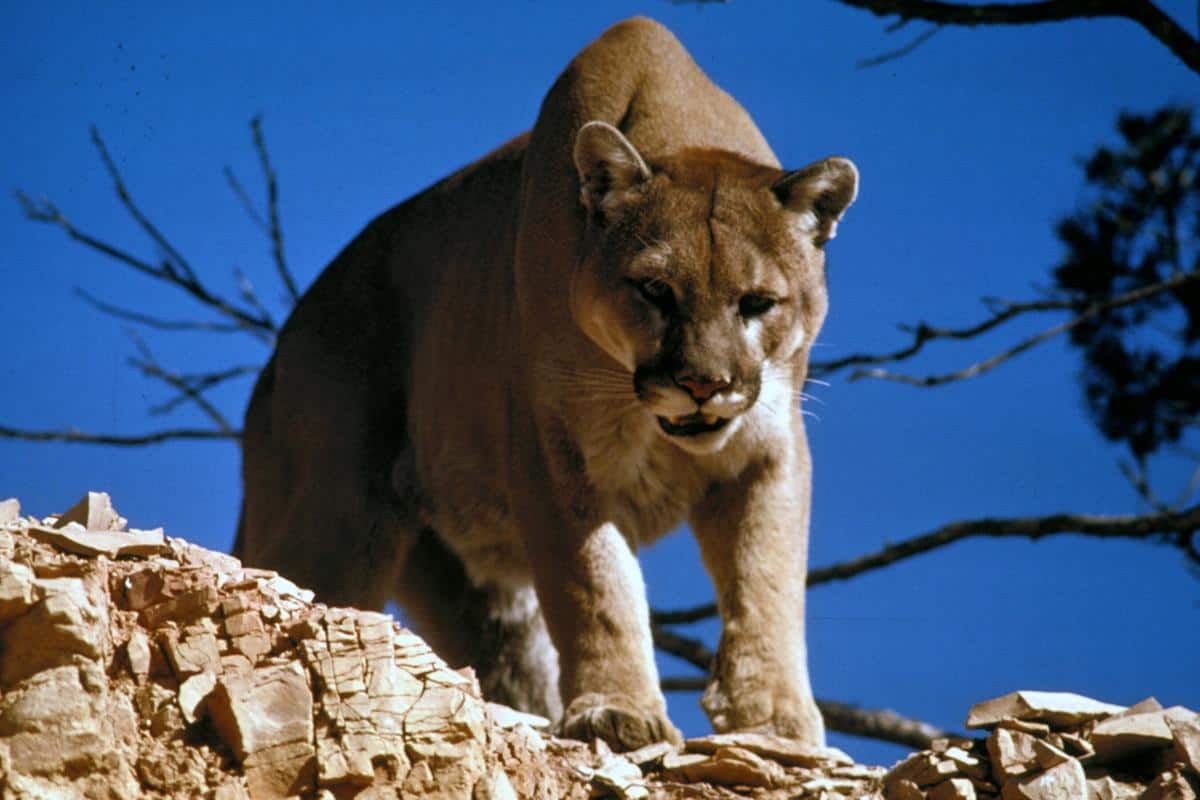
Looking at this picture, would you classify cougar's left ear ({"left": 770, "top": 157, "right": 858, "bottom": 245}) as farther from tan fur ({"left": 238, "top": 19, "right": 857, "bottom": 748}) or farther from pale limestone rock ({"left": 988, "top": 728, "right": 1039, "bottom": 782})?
pale limestone rock ({"left": 988, "top": 728, "right": 1039, "bottom": 782})

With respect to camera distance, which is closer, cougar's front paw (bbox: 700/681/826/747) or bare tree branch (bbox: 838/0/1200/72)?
cougar's front paw (bbox: 700/681/826/747)

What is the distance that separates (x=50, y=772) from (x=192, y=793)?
11.4 inches

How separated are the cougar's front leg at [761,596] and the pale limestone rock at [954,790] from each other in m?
1.05

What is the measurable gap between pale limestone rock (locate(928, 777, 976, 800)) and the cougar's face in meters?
1.53

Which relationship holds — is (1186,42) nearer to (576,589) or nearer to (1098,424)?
(1098,424)

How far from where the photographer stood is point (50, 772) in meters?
3.41

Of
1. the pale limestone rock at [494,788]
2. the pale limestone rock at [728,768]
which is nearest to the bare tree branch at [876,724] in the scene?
the pale limestone rock at [728,768]

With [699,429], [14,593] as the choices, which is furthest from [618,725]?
[14,593]

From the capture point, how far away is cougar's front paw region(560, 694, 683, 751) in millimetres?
4934

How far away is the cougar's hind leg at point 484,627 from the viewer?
698 cm

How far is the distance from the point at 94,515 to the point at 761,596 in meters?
2.26

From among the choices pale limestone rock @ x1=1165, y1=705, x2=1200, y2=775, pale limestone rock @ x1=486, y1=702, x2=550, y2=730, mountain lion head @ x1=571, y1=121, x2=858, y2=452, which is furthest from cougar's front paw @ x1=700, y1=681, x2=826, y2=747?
pale limestone rock @ x1=1165, y1=705, x2=1200, y2=775

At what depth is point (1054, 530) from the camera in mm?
8000

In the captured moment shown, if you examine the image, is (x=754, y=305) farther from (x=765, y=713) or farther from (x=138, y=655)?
(x=138, y=655)
